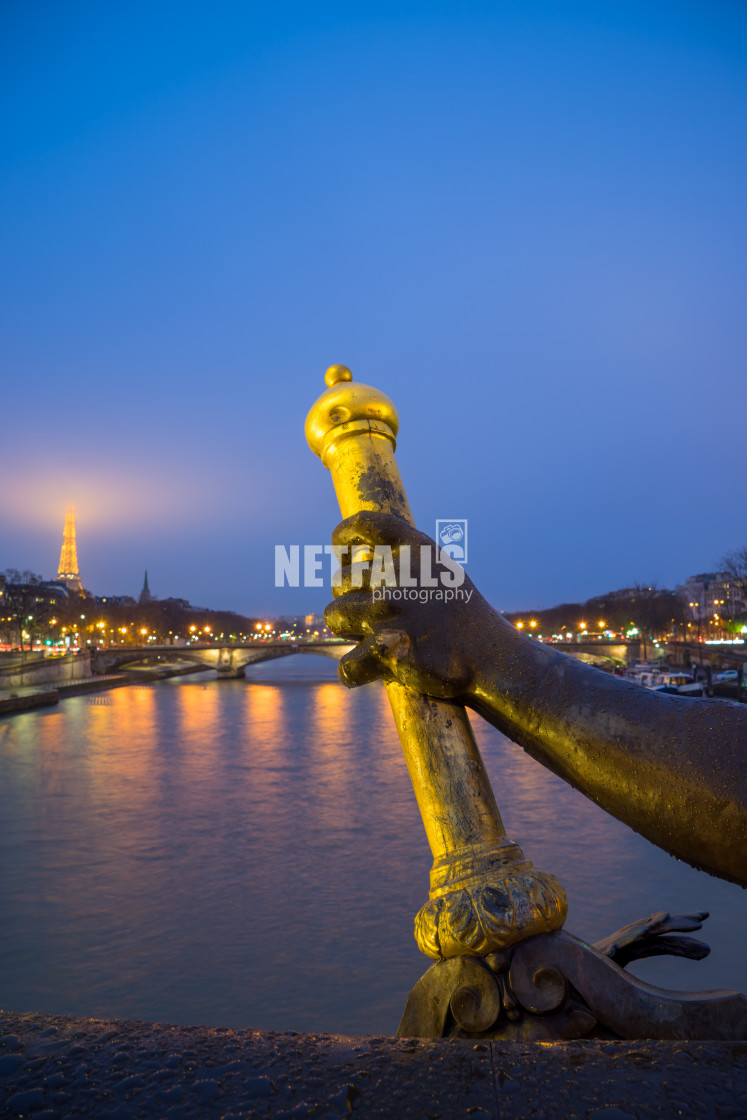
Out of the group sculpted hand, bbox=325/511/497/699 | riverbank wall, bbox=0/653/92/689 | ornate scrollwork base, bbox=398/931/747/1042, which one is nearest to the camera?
ornate scrollwork base, bbox=398/931/747/1042

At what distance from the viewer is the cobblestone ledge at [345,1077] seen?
0.86 m

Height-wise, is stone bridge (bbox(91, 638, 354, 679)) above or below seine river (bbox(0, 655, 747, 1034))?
above

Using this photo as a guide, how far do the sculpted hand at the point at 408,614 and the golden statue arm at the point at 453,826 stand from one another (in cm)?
12

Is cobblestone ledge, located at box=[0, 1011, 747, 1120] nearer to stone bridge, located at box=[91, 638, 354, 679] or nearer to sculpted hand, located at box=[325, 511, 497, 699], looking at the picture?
sculpted hand, located at box=[325, 511, 497, 699]

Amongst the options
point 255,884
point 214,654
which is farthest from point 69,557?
point 255,884

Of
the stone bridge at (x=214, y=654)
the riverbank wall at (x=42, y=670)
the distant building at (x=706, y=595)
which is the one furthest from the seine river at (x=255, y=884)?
the distant building at (x=706, y=595)

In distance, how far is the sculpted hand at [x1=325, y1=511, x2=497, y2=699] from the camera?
1716 mm

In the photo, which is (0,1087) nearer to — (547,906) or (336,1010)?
(547,906)

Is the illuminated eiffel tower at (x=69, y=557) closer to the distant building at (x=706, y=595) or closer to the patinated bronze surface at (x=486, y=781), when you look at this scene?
the distant building at (x=706, y=595)

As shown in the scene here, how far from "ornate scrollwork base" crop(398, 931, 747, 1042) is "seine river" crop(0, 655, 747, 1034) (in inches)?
237

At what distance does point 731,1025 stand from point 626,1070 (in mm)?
842

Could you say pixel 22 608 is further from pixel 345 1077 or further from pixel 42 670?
pixel 345 1077

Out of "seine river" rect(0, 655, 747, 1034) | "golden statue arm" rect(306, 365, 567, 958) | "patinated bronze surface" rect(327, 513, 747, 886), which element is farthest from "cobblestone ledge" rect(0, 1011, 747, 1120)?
"seine river" rect(0, 655, 747, 1034)

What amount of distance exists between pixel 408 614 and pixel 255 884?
10.5 m
